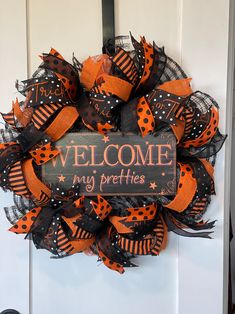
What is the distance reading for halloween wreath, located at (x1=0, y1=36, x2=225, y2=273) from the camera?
22.6 inches

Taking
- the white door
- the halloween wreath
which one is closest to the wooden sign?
the halloween wreath

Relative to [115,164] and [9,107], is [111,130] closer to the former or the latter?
[115,164]

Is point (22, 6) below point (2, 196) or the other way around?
the other way around

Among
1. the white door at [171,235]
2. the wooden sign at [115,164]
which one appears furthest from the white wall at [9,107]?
the wooden sign at [115,164]

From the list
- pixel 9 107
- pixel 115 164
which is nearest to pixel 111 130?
pixel 115 164

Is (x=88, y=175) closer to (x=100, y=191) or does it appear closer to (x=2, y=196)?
(x=100, y=191)

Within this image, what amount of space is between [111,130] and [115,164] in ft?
0.23

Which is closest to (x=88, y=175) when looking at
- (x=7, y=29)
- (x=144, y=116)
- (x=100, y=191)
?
(x=100, y=191)

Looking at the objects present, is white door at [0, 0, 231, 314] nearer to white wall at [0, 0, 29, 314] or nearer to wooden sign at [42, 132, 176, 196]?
white wall at [0, 0, 29, 314]

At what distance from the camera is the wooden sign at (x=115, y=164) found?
1.93 ft

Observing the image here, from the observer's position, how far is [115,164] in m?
0.59

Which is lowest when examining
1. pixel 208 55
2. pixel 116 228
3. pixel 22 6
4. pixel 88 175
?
pixel 116 228

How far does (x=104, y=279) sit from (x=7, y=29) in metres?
0.60

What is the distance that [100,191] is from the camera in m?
0.60
